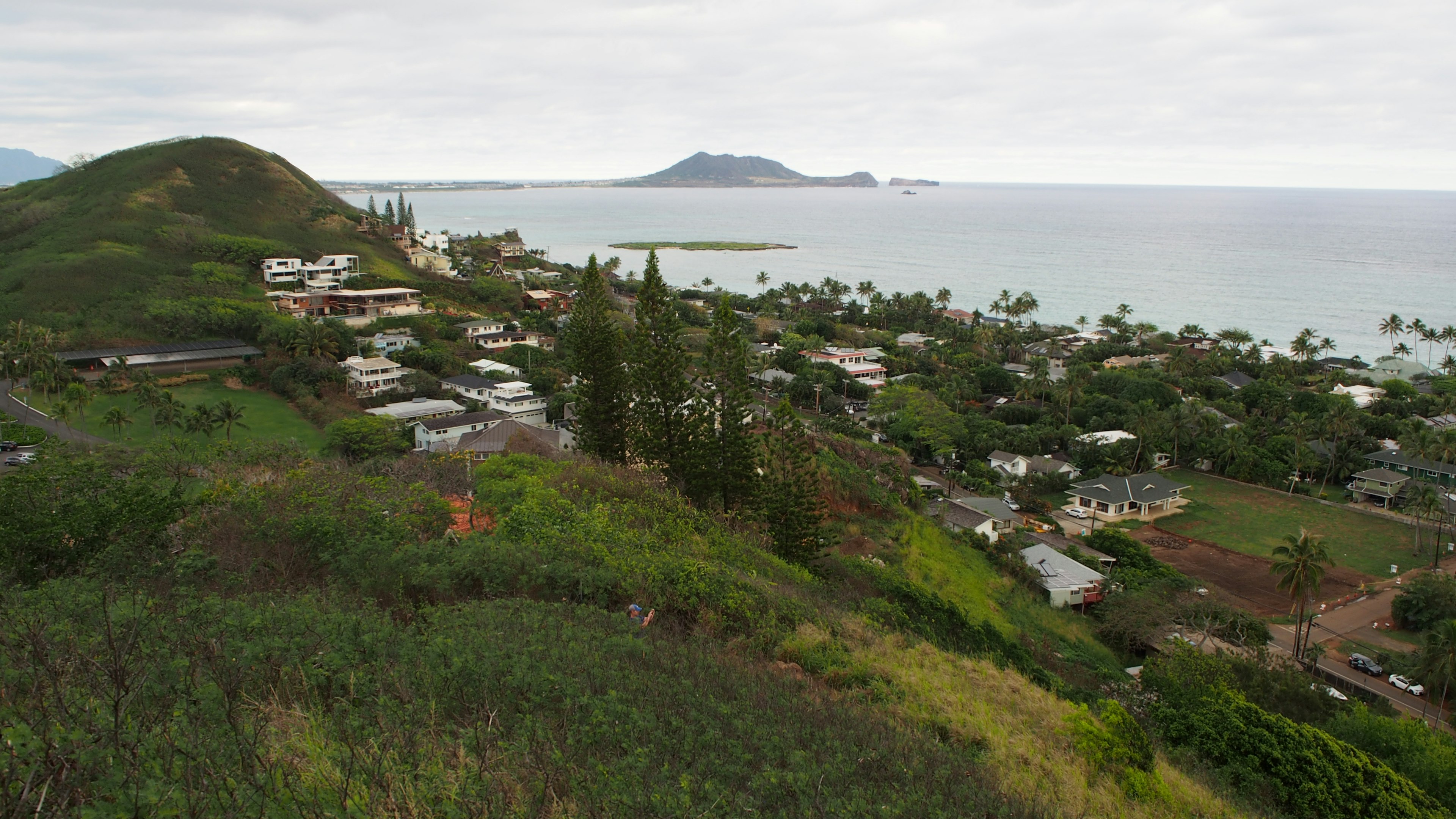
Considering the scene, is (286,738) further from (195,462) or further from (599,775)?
(195,462)

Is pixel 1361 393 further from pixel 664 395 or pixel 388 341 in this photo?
pixel 388 341

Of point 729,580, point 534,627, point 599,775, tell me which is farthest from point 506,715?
point 729,580

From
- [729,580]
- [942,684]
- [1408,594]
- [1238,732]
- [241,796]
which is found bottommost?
[1408,594]

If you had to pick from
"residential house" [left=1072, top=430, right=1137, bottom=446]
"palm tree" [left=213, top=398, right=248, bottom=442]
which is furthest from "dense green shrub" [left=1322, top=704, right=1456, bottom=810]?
"palm tree" [left=213, top=398, right=248, bottom=442]

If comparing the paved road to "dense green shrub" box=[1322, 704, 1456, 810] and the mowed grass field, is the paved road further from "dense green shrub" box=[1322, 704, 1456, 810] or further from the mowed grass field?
the mowed grass field

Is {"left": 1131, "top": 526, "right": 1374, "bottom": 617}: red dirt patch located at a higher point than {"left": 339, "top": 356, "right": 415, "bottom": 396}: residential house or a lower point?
lower

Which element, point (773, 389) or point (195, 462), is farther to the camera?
point (773, 389)

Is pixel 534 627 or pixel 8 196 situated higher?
pixel 8 196
